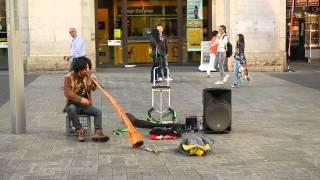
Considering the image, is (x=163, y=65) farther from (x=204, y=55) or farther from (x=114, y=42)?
(x=114, y=42)

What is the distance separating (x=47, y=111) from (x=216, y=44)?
7.35 metres

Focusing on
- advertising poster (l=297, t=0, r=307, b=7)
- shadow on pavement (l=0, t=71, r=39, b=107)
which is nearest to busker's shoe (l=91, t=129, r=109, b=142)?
shadow on pavement (l=0, t=71, r=39, b=107)

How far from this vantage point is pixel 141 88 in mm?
16219

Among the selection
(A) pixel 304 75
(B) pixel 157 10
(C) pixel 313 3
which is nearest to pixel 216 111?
(A) pixel 304 75

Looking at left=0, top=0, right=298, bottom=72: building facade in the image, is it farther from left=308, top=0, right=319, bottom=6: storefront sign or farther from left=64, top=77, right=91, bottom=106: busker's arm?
left=64, top=77, right=91, bottom=106: busker's arm

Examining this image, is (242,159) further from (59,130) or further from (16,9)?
(16,9)

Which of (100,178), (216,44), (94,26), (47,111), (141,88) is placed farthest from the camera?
(94,26)

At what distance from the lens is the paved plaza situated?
7.35 meters

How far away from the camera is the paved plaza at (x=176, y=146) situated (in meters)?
7.35

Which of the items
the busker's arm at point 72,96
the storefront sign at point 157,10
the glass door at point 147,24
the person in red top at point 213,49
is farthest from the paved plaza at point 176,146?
the storefront sign at point 157,10

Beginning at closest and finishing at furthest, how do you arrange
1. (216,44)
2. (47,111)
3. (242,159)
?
(242,159), (47,111), (216,44)

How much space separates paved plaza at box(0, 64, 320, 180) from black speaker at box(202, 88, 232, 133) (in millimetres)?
140

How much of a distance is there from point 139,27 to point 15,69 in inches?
529

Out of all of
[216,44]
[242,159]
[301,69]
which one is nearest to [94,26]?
[216,44]
